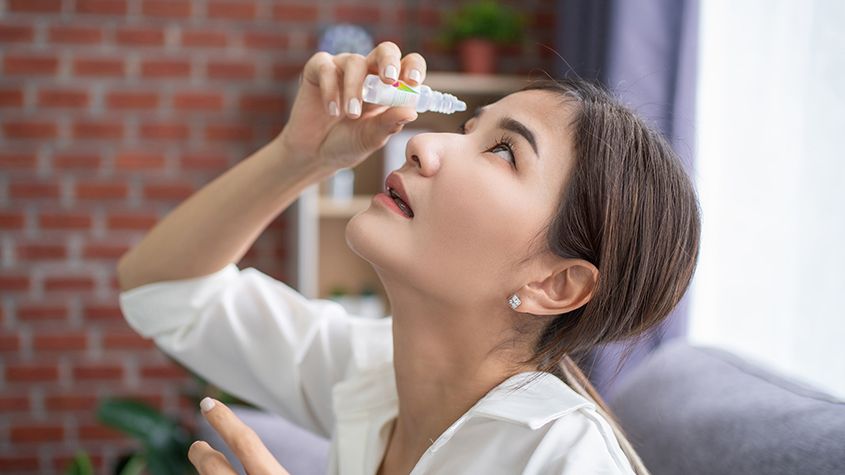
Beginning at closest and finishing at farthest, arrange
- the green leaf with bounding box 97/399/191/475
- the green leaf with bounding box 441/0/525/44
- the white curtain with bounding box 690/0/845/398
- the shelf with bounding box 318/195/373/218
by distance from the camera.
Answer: the white curtain with bounding box 690/0/845/398, the green leaf with bounding box 97/399/191/475, the shelf with bounding box 318/195/373/218, the green leaf with bounding box 441/0/525/44

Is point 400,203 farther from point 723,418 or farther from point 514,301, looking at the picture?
point 723,418

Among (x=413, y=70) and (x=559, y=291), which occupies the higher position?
(x=413, y=70)

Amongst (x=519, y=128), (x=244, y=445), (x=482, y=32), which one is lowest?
(x=244, y=445)

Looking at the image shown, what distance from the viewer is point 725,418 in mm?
1140

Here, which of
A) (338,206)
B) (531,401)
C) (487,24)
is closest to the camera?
(531,401)

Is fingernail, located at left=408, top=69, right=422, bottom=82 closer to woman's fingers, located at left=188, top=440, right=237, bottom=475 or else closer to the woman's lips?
the woman's lips

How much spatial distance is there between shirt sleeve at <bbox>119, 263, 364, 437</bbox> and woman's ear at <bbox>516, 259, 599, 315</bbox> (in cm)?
41

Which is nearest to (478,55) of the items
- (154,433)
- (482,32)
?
(482,32)

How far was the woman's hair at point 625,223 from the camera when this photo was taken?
104 centimetres

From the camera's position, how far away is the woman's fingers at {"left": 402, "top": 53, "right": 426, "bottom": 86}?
1.08m

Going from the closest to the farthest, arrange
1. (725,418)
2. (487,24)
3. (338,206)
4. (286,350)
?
(725,418) → (286,350) → (338,206) → (487,24)

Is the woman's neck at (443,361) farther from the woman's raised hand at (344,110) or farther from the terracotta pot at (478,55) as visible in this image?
the terracotta pot at (478,55)

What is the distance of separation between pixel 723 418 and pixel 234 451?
648 millimetres

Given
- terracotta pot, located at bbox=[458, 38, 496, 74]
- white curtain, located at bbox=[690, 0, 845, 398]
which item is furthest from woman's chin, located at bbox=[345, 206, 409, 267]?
terracotta pot, located at bbox=[458, 38, 496, 74]
